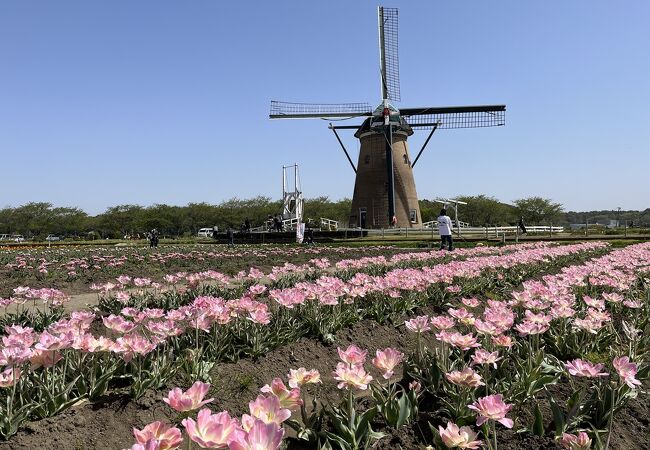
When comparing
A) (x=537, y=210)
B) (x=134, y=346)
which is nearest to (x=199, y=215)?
(x=537, y=210)

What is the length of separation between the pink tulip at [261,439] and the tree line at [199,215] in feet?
228

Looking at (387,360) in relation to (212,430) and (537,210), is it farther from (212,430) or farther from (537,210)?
(537,210)

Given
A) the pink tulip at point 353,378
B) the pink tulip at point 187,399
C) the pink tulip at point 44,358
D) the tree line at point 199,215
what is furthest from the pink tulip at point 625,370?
the tree line at point 199,215

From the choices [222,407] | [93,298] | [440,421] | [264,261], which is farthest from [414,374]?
[264,261]

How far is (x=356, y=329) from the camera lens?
15.9 feet

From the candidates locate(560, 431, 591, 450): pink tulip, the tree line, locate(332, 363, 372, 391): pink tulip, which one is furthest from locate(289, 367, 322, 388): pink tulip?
the tree line

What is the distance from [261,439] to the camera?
1.32m

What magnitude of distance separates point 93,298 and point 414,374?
642 cm

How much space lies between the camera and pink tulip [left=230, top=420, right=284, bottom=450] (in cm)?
129

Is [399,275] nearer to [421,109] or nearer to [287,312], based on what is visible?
[287,312]

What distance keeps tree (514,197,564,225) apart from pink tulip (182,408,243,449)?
255 feet

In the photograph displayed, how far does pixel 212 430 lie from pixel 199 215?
81475 mm

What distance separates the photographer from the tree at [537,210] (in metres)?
72.2

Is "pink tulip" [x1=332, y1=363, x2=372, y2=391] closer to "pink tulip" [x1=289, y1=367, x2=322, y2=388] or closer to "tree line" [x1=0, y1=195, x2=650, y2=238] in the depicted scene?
"pink tulip" [x1=289, y1=367, x2=322, y2=388]
